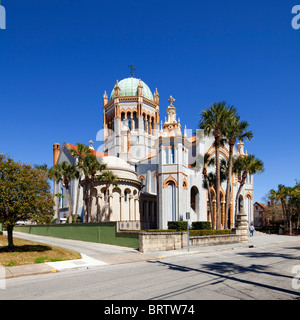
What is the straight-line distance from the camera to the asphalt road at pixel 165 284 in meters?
8.63

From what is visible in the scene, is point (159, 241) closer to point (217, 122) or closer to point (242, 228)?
point (242, 228)

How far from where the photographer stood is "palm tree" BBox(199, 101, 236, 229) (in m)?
32.5

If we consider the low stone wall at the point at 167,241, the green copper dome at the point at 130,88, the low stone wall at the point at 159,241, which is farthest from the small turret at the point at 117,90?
the low stone wall at the point at 159,241

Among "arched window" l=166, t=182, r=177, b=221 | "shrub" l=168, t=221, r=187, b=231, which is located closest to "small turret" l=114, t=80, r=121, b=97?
"arched window" l=166, t=182, r=177, b=221

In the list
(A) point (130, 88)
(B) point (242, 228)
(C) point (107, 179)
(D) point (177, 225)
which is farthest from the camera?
(A) point (130, 88)

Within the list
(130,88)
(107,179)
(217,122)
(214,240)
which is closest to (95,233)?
(107,179)

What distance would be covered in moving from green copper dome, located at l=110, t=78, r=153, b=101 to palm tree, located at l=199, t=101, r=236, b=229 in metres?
36.5

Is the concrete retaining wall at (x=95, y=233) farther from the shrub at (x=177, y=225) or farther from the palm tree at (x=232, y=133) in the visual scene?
the palm tree at (x=232, y=133)

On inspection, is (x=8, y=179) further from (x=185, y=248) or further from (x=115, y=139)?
(x=115, y=139)

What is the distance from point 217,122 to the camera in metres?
32.5

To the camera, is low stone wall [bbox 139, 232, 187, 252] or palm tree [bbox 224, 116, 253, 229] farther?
palm tree [bbox 224, 116, 253, 229]

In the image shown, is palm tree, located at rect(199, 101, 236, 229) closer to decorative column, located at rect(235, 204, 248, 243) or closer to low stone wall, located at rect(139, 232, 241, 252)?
decorative column, located at rect(235, 204, 248, 243)

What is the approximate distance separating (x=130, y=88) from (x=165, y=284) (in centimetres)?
6140
